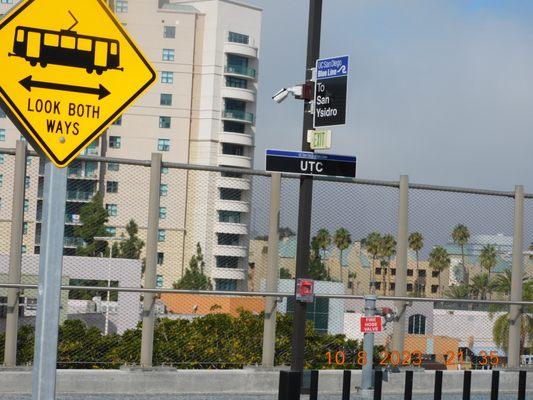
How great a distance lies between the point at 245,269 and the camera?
1409 cm

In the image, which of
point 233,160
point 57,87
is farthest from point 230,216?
point 233,160

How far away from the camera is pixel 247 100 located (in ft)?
385

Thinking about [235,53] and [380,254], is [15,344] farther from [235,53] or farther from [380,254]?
[235,53]

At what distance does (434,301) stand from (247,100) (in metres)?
103

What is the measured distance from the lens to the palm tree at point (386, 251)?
14930mm

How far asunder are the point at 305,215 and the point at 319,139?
96 centimetres

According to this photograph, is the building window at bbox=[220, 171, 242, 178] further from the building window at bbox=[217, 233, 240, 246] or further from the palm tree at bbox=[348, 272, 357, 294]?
the palm tree at bbox=[348, 272, 357, 294]

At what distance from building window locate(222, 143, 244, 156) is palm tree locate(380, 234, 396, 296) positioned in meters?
103

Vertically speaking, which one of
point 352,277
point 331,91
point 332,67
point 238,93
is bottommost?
point 352,277

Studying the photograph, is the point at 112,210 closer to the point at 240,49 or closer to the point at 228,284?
the point at 228,284

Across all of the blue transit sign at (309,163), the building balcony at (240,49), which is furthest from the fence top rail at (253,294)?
the building balcony at (240,49)

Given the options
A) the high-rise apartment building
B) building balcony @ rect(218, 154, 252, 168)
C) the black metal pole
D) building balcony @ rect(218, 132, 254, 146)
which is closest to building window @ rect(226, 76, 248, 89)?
the high-rise apartment building

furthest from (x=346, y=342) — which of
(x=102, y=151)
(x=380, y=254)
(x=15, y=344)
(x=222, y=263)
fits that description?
(x=102, y=151)

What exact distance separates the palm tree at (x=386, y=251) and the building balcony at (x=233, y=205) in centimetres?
199
